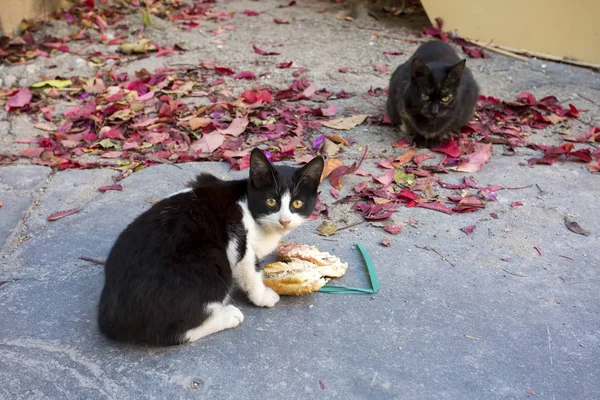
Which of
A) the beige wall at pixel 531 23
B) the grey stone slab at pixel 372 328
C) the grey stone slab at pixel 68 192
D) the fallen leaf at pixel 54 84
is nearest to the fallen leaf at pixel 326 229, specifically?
the grey stone slab at pixel 372 328

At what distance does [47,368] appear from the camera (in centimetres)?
218

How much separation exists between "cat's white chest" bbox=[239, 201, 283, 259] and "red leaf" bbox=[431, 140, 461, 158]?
202 centimetres

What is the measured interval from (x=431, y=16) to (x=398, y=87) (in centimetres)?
241

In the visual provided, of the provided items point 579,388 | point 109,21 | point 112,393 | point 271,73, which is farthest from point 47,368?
point 109,21

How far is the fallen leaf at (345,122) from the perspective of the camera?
4555 millimetres

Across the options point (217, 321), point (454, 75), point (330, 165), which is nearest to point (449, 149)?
point (454, 75)

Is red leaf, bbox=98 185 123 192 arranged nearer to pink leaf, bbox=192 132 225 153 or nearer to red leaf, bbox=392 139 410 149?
pink leaf, bbox=192 132 225 153

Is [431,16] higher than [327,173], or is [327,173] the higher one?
[431,16]

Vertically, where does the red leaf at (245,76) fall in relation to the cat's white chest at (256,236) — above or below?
below

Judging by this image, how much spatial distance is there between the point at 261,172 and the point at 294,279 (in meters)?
0.51

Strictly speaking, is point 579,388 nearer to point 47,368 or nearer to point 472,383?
point 472,383

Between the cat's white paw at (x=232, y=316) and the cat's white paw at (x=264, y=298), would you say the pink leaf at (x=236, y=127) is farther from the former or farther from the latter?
the cat's white paw at (x=232, y=316)

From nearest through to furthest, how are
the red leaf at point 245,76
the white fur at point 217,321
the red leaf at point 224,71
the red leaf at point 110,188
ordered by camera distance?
the white fur at point 217,321 → the red leaf at point 110,188 → the red leaf at point 245,76 → the red leaf at point 224,71

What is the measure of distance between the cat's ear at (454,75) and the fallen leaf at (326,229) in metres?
1.69
